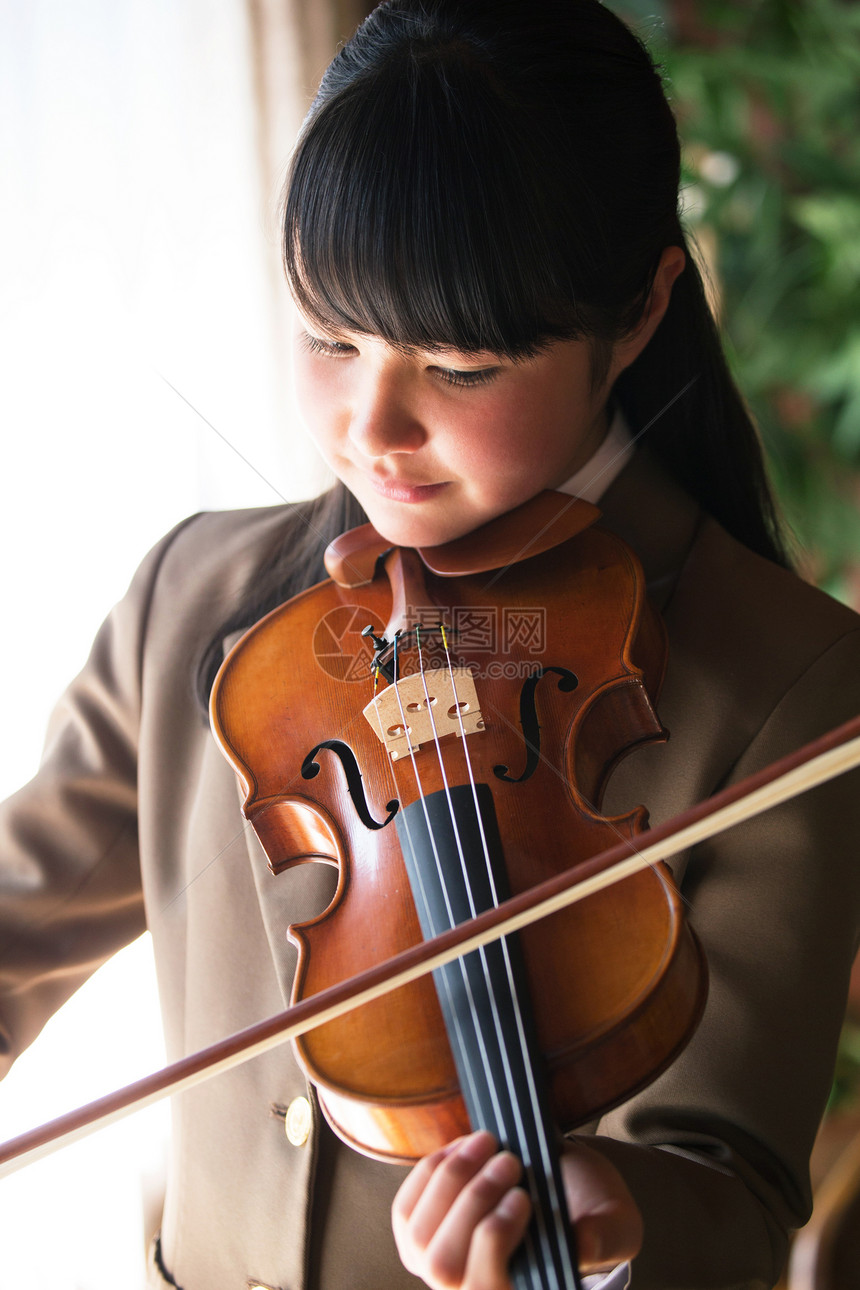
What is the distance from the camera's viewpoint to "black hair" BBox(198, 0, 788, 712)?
433 mm

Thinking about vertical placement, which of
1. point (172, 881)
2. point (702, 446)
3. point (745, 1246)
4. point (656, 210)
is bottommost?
point (745, 1246)

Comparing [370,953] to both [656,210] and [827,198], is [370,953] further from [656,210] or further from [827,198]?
[827,198]

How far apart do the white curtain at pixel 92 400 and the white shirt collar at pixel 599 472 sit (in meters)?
0.20

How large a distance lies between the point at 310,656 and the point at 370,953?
7.1 inches

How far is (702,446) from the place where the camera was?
63cm

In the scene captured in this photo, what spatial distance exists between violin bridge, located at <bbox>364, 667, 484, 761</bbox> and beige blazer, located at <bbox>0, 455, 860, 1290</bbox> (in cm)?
9

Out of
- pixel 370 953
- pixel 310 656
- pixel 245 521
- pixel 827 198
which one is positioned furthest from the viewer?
pixel 827 198

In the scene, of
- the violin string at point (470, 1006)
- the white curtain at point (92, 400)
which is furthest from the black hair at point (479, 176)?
the violin string at point (470, 1006)

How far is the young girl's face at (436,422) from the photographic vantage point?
0.47 meters

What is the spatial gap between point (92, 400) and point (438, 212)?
38 centimetres

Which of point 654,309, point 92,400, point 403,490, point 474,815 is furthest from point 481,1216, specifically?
point 92,400

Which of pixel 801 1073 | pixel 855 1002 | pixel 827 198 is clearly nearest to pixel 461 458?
pixel 801 1073

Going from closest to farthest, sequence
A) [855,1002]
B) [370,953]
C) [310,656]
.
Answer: [370,953] < [310,656] < [855,1002]

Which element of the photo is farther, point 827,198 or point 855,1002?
point 855,1002
